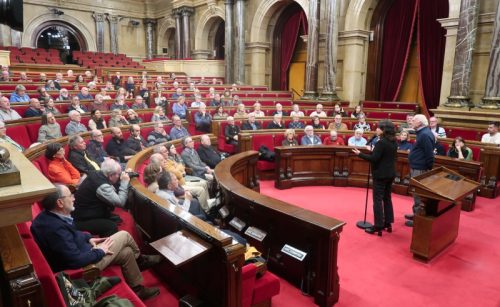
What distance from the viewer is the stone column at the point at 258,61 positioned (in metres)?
13.4

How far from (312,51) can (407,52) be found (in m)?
2.58

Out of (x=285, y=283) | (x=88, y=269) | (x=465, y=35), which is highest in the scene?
(x=465, y=35)

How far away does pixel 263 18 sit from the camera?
13000 mm

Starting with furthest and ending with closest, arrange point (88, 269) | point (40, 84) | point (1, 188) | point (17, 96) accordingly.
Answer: point (40, 84) → point (17, 96) → point (88, 269) → point (1, 188)

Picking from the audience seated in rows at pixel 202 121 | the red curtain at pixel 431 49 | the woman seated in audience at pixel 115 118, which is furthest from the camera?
the red curtain at pixel 431 49

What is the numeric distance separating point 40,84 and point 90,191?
6.68 meters

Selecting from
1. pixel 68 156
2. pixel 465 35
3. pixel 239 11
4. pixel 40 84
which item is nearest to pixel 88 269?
pixel 68 156

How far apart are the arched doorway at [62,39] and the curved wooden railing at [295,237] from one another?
55.7ft

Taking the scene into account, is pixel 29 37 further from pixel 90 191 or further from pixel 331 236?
pixel 331 236

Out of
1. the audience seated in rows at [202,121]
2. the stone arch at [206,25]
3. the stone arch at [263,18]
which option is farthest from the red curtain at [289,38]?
the audience seated in rows at [202,121]

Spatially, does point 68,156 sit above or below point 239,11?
below

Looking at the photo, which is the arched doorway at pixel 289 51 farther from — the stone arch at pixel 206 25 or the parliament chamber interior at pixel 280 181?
the stone arch at pixel 206 25

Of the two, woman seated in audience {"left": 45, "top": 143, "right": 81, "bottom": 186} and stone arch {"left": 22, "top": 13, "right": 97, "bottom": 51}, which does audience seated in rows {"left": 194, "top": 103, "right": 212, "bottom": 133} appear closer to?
woman seated in audience {"left": 45, "top": 143, "right": 81, "bottom": 186}

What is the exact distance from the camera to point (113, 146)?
508 centimetres
